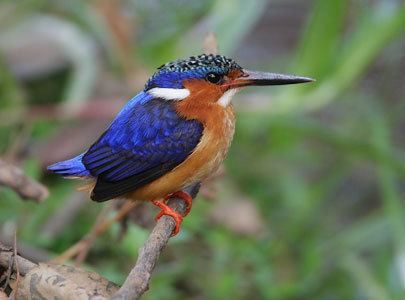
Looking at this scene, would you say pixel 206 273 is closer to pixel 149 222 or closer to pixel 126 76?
pixel 149 222

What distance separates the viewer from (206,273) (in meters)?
4.10

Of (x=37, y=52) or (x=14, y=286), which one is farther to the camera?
(x=37, y=52)

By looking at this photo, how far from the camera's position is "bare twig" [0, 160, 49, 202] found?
8.52ft

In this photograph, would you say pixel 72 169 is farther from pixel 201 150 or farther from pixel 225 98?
pixel 225 98

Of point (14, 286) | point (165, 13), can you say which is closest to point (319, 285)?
point (165, 13)

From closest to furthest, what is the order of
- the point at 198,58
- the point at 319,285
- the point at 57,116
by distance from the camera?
the point at 198,58
the point at 319,285
the point at 57,116

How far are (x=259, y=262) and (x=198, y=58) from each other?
4.90 ft

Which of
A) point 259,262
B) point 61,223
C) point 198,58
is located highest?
point 198,58

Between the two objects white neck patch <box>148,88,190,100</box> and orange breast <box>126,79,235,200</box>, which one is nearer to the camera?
orange breast <box>126,79,235,200</box>

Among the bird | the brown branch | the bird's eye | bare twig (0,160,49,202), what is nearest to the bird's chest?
the bird

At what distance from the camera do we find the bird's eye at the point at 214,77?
9.60 feet

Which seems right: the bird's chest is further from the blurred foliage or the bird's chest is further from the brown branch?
the blurred foliage

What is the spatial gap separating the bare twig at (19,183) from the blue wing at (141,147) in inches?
9.1

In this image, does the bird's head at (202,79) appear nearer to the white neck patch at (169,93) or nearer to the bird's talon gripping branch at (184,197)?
the white neck patch at (169,93)
